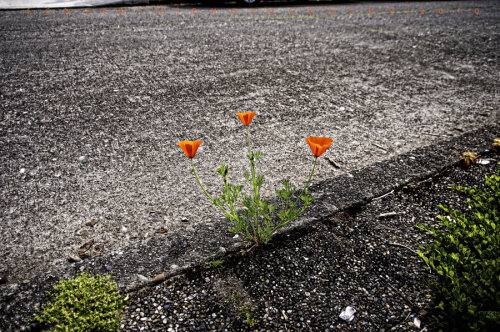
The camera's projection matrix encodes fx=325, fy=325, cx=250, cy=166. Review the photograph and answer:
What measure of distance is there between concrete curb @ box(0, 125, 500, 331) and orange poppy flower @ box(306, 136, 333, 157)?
22.1 inches

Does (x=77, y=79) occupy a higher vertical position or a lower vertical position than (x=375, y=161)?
higher

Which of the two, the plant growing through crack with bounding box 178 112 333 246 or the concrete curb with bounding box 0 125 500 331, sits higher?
the plant growing through crack with bounding box 178 112 333 246

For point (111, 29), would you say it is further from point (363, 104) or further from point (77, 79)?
point (363, 104)

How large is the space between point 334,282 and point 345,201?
59cm

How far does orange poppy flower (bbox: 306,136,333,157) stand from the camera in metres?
1.40

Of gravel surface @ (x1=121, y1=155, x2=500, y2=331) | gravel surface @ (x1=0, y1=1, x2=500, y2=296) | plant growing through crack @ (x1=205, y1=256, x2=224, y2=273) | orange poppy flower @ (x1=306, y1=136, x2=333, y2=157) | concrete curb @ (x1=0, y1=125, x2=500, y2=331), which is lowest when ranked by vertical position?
gravel surface @ (x1=121, y1=155, x2=500, y2=331)

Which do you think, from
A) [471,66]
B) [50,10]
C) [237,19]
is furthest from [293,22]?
[50,10]

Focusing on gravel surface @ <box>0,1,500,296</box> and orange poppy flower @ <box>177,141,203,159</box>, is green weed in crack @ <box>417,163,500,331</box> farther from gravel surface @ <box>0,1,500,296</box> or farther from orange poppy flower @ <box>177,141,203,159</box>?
orange poppy flower @ <box>177,141,203,159</box>

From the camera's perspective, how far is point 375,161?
7.80 feet

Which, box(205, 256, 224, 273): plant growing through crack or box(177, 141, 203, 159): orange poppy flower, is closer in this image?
box(177, 141, 203, 159): orange poppy flower

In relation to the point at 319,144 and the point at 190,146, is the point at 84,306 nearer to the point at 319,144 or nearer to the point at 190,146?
the point at 190,146

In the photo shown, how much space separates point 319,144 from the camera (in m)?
1.48

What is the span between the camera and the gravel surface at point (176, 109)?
6.29 feet

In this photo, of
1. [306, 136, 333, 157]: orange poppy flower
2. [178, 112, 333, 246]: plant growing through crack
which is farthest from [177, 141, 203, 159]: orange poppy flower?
[306, 136, 333, 157]: orange poppy flower
